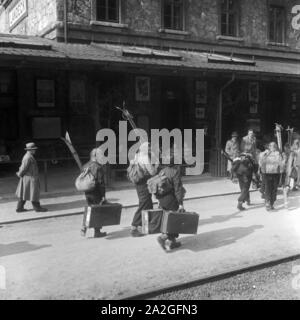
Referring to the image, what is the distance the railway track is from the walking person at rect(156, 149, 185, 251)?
1305 mm

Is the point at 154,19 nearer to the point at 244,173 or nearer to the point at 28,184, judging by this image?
the point at 244,173

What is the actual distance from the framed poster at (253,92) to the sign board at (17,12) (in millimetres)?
10208

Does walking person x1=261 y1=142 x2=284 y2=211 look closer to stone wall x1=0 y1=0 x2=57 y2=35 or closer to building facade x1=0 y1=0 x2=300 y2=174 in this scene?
building facade x1=0 y1=0 x2=300 y2=174

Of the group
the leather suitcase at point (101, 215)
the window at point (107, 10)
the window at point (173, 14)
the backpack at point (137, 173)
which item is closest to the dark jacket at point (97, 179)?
the leather suitcase at point (101, 215)

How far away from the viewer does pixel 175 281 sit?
5398 millimetres

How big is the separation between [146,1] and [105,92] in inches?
163

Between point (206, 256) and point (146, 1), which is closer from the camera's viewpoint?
point (206, 256)

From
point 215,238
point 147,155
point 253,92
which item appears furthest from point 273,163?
point 253,92

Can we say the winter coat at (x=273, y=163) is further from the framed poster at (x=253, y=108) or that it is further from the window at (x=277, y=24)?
the window at (x=277, y=24)

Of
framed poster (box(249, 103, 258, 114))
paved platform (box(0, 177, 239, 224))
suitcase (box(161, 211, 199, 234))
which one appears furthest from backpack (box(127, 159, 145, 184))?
framed poster (box(249, 103, 258, 114))

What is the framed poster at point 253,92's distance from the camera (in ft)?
60.9

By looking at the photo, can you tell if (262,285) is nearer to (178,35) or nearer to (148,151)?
(148,151)

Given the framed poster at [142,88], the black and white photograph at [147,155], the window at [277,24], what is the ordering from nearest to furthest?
the black and white photograph at [147,155] → the framed poster at [142,88] → the window at [277,24]

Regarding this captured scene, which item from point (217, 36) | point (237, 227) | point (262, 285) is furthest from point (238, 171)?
point (217, 36)
